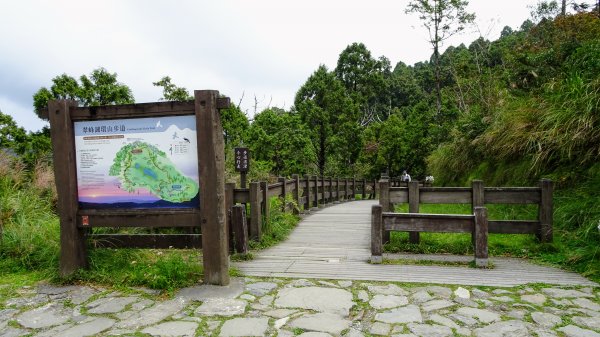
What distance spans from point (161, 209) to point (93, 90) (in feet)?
64.8

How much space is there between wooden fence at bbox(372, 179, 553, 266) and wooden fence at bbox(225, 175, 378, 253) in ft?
6.32

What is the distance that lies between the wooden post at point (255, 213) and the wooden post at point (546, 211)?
14.5ft

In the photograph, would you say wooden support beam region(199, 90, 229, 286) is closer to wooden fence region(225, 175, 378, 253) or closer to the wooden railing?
wooden fence region(225, 175, 378, 253)

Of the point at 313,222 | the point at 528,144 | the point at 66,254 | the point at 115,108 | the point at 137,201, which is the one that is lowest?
the point at 313,222

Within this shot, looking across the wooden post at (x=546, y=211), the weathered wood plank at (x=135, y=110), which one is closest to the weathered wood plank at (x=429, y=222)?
the wooden post at (x=546, y=211)

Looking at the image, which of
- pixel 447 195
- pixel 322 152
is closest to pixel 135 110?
pixel 447 195

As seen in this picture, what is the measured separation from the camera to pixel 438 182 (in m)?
12.5

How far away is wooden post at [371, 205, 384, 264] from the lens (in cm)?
541

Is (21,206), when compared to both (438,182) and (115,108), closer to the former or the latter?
(115,108)

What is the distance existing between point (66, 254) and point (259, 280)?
2.27 m

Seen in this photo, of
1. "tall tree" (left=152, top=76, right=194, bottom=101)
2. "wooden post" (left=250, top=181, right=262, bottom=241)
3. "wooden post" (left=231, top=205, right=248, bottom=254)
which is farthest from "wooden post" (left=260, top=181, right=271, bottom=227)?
"tall tree" (left=152, top=76, right=194, bottom=101)

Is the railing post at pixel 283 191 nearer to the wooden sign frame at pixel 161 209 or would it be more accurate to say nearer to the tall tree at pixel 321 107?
the wooden sign frame at pixel 161 209

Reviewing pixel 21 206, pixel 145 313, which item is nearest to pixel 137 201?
pixel 145 313

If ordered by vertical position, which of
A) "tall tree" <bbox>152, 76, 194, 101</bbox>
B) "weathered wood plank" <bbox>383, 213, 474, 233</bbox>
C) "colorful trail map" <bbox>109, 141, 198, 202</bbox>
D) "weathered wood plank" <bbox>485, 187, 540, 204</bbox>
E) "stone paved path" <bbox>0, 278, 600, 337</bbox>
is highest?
"tall tree" <bbox>152, 76, 194, 101</bbox>
